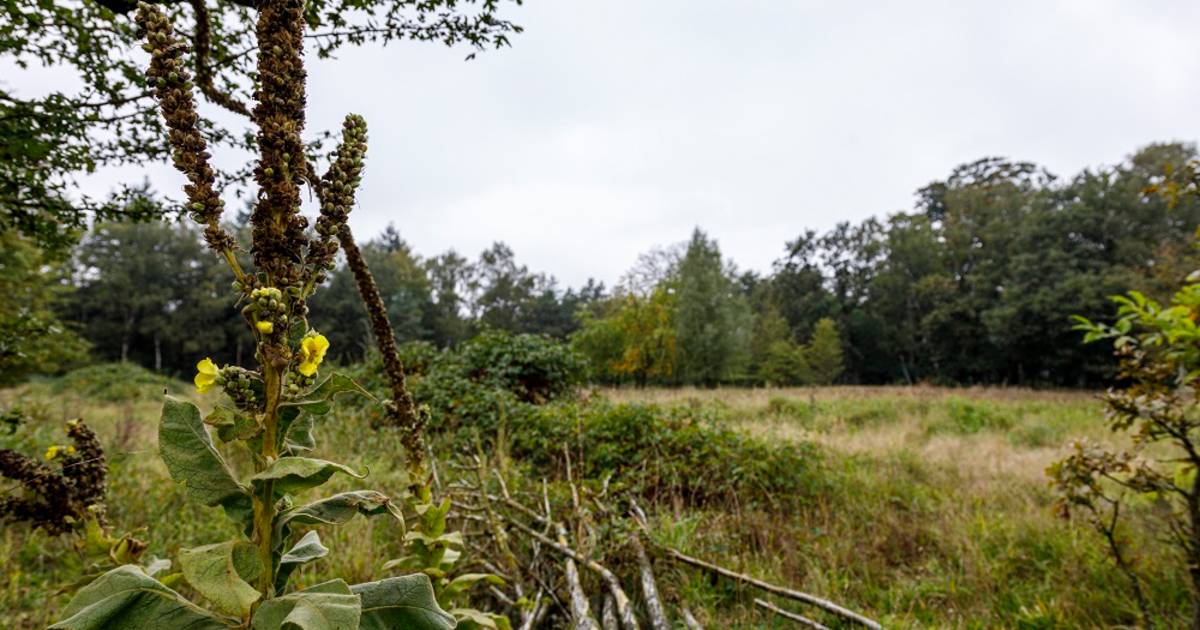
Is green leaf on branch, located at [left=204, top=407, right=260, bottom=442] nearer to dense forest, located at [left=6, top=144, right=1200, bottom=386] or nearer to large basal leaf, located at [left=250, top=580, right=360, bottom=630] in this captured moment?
large basal leaf, located at [left=250, top=580, right=360, bottom=630]

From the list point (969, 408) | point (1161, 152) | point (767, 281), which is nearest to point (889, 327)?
point (767, 281)

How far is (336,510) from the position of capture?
0.95m

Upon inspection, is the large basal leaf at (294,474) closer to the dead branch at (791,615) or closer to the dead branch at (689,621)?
the dead branch at (689,621)

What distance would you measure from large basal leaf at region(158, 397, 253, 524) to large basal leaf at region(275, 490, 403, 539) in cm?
8

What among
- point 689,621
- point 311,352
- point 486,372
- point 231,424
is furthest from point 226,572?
point 486,372

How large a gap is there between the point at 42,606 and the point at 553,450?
452 centimetres

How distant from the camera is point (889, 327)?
122 ft

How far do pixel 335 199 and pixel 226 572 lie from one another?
590 mm

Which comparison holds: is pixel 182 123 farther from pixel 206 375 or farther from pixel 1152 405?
pixel 1152 405

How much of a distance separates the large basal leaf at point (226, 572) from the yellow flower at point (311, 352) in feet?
0.89

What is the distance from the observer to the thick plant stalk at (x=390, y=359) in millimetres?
1456

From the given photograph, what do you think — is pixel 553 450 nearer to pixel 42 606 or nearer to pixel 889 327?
pixel 42 606

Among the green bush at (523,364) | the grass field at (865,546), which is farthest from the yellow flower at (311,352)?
the green bush at (523,364)

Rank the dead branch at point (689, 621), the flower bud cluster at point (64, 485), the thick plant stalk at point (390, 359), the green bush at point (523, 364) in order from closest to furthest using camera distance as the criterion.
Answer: the thick plant stalk at point (390, 359) → the flower bud cluster at point (64, 485) → the dead branch at point (689, 621) → the green bush at point (523, 364)
